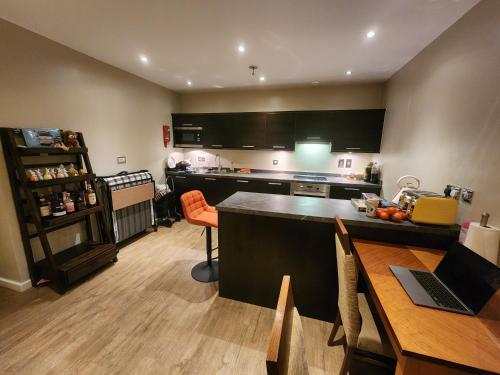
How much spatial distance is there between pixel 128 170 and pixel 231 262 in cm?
251

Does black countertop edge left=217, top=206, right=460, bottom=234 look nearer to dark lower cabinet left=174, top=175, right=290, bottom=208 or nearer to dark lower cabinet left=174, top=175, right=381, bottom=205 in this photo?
dark lower cabinet left=174, top=175, right=381, bottom=205

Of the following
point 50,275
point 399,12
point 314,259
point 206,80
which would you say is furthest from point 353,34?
point 50,275

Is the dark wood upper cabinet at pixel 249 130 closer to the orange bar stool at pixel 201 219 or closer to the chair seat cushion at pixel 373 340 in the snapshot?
the orange bar stool at pixel 201 219

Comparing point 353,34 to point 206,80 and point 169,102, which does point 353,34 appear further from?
Result: point 169,102

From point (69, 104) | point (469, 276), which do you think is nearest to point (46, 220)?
point (69, 104)

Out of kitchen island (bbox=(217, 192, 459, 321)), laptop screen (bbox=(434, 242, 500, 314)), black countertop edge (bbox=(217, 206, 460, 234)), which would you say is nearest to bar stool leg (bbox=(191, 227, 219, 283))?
kitchen island (bbox=(217, 192, 459, 321))

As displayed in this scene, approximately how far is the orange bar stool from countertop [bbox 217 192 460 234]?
Result: 36 cm

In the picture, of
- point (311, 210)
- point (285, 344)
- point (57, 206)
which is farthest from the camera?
point (57, 206)

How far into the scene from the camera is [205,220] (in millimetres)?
2186

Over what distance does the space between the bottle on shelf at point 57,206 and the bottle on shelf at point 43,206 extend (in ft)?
0.15

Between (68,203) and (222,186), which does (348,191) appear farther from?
(68,203)

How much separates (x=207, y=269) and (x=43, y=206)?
183 cm

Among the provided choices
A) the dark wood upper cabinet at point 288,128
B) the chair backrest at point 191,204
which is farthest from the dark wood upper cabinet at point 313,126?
the chair backrest at point 191,204

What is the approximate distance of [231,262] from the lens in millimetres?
2051
